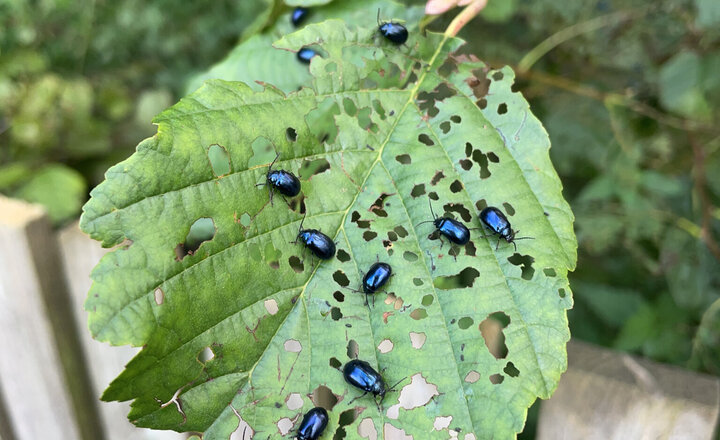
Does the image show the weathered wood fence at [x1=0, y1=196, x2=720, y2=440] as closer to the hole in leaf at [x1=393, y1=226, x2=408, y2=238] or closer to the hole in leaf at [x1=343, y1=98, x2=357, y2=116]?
the hole in leaf at [x1=393, y1=226, x2=408, y2=238]

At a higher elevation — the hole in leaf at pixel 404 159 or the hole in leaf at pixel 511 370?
the hole in leaf at pixel 404 159

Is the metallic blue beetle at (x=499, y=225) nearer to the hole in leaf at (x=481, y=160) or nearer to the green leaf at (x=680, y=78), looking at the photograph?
the hole in leaf at (x=481, y=160)

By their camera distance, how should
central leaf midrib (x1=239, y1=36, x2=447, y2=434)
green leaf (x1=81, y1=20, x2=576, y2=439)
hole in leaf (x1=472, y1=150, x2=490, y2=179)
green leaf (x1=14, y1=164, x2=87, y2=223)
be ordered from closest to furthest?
green leaf (x1=81, y1=20, x2=576, y2=439) → central leaf midrib (x1=239, y1=36, x2=447, y2=434) → hole in leaf (x1=472, y1=150, x2=490, y2=179) → green leaf (x1=14, y1=164, x2=87, y2=223)

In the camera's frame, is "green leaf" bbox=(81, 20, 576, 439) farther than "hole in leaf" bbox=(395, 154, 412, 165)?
No

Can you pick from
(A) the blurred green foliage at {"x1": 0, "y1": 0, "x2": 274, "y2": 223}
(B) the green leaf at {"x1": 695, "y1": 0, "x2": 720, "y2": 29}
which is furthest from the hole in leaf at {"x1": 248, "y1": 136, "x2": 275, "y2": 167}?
(A) the blurred green foliage at {"x1": 0, "y1": 0, "x2": 274, "y2": 223}

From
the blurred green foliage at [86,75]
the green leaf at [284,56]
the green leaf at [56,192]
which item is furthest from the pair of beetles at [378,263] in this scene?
the green leaf at [56,192]

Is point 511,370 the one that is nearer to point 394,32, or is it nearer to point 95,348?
point 394,32

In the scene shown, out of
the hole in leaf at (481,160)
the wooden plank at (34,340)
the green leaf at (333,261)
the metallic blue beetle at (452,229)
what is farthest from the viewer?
the wooden plank at (34,340)
